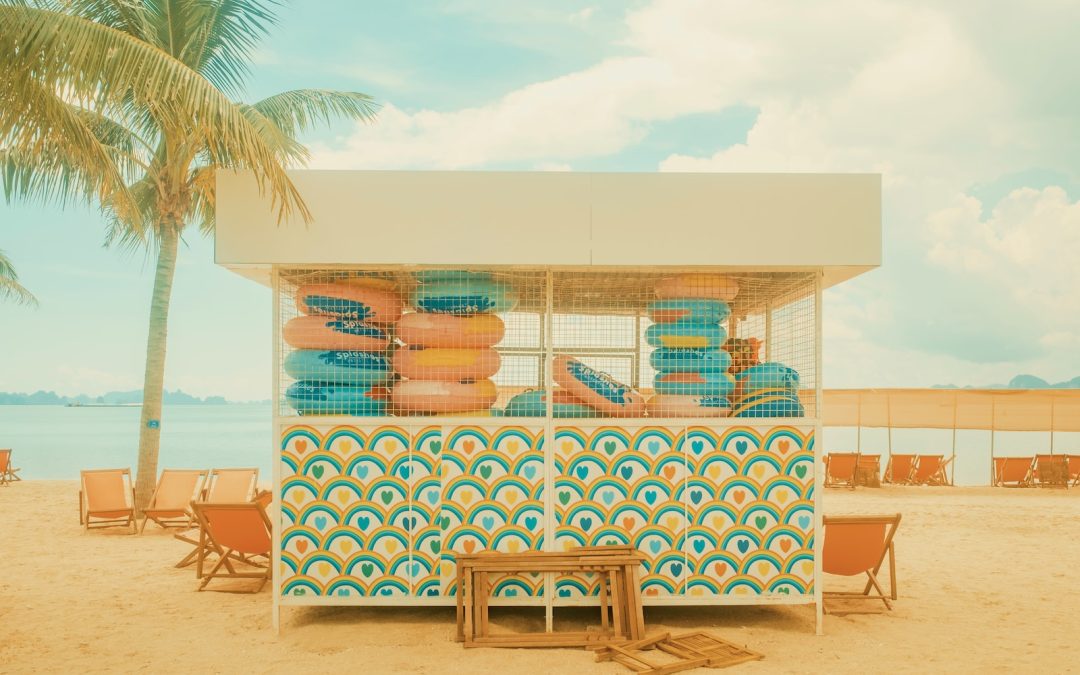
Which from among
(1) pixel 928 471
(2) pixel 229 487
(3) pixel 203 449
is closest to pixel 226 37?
(2) pixel 229 487

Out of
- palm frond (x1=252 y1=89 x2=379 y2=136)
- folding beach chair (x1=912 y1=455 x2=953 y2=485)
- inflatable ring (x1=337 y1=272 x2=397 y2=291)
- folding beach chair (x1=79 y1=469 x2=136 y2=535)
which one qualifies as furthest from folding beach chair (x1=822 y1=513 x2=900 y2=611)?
folding beach chair (x1=912 y1=455 x2=953 y2=485)

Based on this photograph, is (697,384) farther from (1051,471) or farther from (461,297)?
(1051,471)

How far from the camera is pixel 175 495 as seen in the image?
10781 millimetres

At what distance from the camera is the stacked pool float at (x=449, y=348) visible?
5738 mm

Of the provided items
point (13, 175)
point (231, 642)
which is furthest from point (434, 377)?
point (13, 175)

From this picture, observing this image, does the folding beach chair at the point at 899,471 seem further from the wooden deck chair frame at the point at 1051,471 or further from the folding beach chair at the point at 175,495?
the folding beach chair at the point at 175,495

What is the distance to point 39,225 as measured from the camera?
73375 mm

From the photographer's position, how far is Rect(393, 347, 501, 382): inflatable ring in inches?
226

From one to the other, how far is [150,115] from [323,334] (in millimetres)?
8642

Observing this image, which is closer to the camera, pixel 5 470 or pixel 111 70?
pixel 111 70

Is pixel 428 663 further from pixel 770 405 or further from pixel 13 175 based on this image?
pixel 13 175

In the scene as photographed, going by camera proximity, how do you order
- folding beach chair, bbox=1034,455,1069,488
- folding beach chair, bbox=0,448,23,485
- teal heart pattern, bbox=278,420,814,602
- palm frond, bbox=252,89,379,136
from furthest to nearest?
1. folding beach chair, bbox=0,448,23,485
2. folding beach chair, bbox=1034,455,1069,488
3. palm frond, bbox=252,89,379,136
4. teal heart pattern, bbox=278,420,814,602

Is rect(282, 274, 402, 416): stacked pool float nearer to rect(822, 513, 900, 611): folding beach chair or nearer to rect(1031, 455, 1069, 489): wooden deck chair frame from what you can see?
rect(822, 513, 900, 611): folding beach chair

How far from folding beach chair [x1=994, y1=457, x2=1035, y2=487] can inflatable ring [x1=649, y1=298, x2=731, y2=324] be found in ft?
44.5
